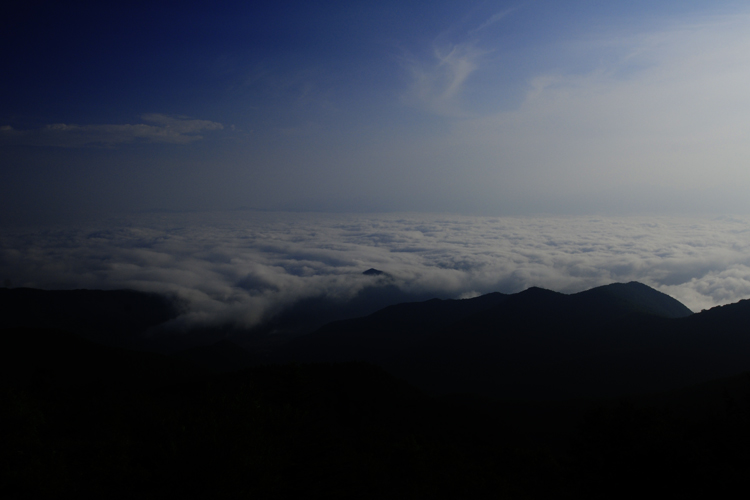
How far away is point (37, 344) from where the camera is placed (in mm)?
127250

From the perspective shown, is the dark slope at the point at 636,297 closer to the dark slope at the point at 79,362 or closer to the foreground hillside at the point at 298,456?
the foreground hillside at the point at 298,456

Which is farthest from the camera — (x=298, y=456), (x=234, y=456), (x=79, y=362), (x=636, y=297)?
(x=636, y=297)

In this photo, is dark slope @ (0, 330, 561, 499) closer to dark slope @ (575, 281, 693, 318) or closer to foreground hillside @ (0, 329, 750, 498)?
foreground hillside @ (0, 329, 750, 498)

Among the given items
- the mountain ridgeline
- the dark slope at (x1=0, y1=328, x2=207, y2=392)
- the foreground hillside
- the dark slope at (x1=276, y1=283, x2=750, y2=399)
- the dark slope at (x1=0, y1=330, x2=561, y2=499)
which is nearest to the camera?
the dark slope at (x1=0, y1=330, x2=561, y2=499)

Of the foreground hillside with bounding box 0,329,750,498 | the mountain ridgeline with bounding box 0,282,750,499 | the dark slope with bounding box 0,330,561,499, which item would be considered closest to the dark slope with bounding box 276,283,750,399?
the mountain ridgeline with bounding box 0,282,750,499

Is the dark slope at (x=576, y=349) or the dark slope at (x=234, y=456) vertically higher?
the dark slope at (x=234, y=456)

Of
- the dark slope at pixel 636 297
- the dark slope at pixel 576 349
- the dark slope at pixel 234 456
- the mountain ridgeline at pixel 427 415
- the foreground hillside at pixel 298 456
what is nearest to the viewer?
the dark slope at pixel 234 456

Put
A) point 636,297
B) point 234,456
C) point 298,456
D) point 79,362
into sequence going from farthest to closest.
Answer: point 636,297
point 79,362
point 298,456
point 234,456

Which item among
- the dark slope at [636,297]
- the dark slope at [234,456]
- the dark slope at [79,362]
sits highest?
the dark slope at [234,456]

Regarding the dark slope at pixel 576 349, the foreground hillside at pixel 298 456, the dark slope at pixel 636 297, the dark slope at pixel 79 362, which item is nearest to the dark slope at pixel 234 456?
the foreground hillside at pixel 298 456

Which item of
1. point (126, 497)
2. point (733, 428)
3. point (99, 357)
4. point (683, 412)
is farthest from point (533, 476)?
point (99, 357)

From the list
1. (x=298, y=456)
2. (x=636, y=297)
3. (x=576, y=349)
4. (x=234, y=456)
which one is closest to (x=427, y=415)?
(x=298, y=456)

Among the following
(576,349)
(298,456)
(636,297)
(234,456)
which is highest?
(234,456)

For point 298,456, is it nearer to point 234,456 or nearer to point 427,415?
point 234,456
